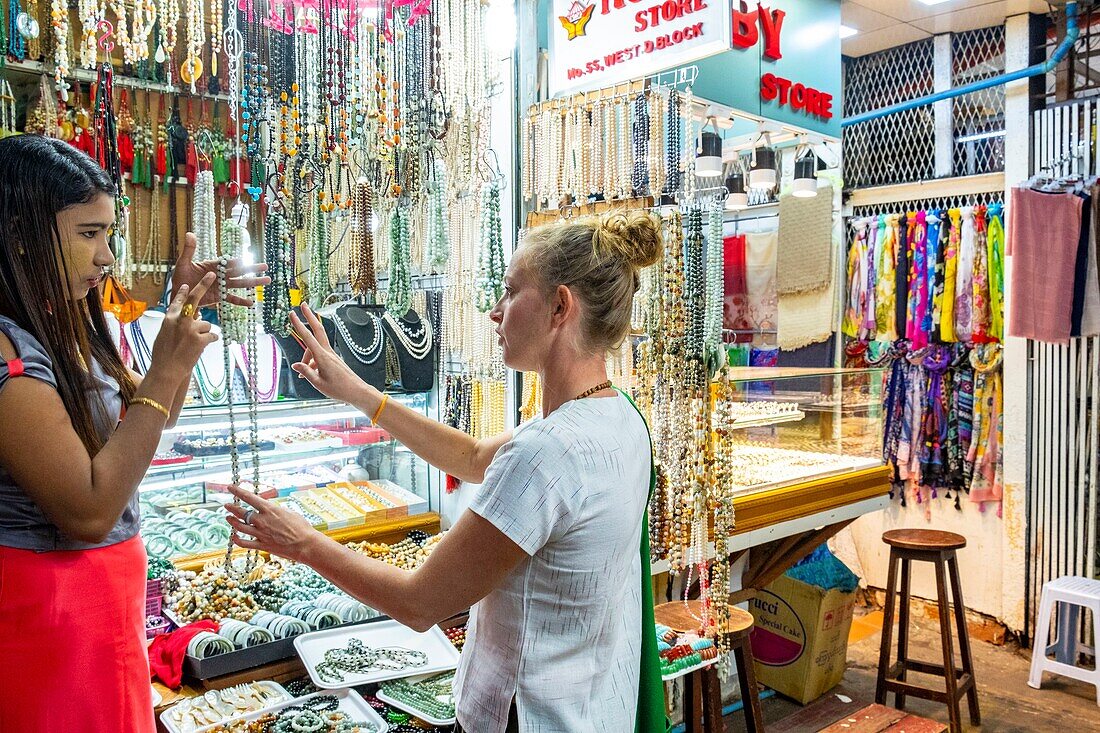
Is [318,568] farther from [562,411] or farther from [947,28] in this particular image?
[947,28]

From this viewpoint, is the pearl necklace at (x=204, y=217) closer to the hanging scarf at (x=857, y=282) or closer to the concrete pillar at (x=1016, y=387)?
the concrete pillar at (x=1016, y=387)

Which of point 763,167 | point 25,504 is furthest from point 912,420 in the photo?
point 25,504

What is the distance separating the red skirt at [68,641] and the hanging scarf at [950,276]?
525 centimetres

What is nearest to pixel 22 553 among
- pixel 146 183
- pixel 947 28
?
pixel 146 183

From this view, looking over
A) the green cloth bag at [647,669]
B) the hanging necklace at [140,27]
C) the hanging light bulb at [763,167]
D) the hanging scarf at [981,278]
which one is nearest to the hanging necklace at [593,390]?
the green cloth bag at [647,669]

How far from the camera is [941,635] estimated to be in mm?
4133

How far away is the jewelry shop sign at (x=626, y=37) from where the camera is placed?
106 inches

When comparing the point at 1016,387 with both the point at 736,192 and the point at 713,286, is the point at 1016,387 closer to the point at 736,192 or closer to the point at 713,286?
the point at 736,192

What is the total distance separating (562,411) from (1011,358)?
482 cm

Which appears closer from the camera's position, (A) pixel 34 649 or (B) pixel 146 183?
(A) pixel 34 649

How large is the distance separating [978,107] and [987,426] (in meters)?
2.21

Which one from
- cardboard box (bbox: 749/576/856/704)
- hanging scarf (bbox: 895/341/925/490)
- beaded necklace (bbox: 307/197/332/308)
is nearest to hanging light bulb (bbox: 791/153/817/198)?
hanging scarf (bbox: 895/341/925/490)

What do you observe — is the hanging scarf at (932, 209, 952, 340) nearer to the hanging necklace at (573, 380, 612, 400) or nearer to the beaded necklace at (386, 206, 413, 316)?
the beaded necklace at (386, 206, 413, 316)

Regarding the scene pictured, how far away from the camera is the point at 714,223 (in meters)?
2.98
